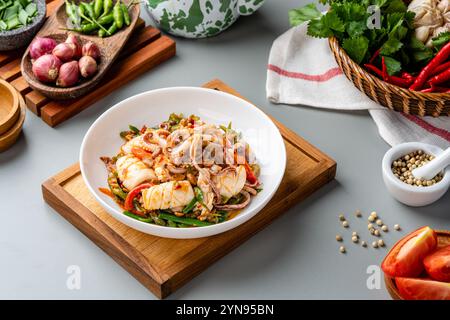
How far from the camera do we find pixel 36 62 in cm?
265

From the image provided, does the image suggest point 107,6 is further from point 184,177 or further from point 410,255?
point 410,255

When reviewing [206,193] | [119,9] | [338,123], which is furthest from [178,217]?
[119,9]

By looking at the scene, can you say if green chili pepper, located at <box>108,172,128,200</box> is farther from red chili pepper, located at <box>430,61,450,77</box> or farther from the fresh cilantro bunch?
red chili pepper, located at <box>430,61,450,77</box>

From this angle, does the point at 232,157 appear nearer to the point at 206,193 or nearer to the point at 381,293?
the point at 206,193

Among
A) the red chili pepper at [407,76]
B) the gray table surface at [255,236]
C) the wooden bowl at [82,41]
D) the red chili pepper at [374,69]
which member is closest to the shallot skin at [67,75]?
the wooden bowl at [82,41]

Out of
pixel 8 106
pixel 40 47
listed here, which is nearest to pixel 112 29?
pixel 40 47

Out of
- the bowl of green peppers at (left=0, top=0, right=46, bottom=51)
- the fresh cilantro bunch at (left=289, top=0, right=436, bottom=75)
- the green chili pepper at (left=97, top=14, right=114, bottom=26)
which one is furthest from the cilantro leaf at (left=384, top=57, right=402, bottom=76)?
the bowl of green peppers at (left=0, top=0, right=46, bottom=51)

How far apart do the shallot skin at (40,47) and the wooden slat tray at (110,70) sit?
0.35 ft

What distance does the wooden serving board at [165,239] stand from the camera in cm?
216

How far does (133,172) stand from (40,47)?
2.44 ft

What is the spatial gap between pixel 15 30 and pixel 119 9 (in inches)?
15.1

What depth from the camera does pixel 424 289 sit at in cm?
201

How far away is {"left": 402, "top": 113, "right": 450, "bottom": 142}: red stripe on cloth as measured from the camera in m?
2.61

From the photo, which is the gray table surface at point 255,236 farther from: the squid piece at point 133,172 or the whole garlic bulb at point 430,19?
the whole garlic bulb at point 430,19
